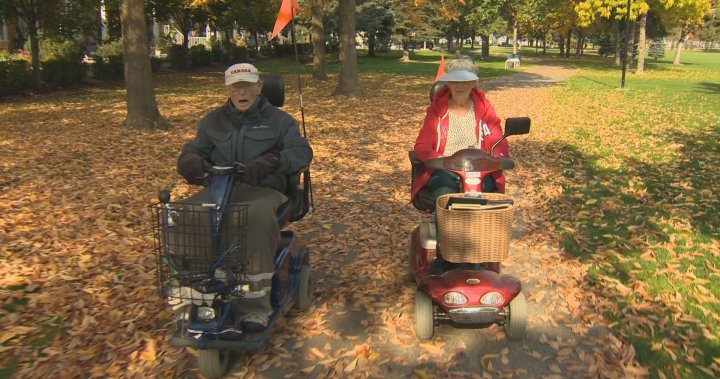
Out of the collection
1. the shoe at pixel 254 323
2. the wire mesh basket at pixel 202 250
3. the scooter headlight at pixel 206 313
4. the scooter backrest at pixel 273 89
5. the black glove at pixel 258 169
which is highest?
the scooter backrest at pixel 273 89

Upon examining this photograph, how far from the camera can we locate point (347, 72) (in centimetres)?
1955

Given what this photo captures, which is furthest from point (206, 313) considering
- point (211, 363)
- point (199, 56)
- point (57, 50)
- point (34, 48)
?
point (199, 56)

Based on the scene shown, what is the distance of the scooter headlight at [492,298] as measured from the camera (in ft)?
11.9

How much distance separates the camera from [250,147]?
155 inches

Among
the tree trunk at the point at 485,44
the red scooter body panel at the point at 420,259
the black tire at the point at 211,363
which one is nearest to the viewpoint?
the black tire at the point at 211,363

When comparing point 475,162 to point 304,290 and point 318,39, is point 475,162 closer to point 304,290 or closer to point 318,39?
point 304,290

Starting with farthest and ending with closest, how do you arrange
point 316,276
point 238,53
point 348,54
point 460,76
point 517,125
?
point 238,53, point 348,54, point 316,276, point 460,76, point 517,125

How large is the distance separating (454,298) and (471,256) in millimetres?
304

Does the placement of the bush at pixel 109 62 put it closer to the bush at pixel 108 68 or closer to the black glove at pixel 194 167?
the bush at pixel 108 68

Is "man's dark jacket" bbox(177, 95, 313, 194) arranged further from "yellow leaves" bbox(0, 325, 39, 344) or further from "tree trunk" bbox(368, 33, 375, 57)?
"tree trunk" bbox(368, 33, 375, 57)

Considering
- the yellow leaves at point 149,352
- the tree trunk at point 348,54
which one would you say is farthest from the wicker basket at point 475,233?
the tree trunk at point 348,54

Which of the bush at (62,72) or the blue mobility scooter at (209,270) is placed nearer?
the blue mobility scooter at (209,270)

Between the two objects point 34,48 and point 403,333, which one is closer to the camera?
point 403,333

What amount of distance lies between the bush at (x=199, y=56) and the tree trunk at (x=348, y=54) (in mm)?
17469
